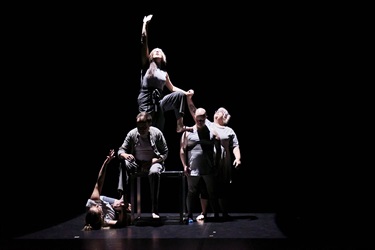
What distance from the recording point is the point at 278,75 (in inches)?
297

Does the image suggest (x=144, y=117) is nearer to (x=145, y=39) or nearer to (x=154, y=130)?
(x=154, y=130)

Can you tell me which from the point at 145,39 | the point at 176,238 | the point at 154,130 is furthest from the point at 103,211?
the point at 145,39

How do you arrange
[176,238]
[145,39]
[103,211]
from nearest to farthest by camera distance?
[176,238] → [103,211] → [145,39]

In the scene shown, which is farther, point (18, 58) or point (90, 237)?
point (18, 58)

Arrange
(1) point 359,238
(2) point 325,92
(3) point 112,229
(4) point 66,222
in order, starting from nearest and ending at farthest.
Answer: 1. (1) point 359,238
2. (3) point 112,229
3. (4) point 66,222
4. (2) point 325,92

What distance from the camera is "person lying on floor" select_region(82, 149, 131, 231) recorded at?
5.75m

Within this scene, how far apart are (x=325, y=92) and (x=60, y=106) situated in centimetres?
323

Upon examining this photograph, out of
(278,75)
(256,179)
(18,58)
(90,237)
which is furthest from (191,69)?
(90,237)

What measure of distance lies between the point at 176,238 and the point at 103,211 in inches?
44.7

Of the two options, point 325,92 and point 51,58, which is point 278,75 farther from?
point 51,58

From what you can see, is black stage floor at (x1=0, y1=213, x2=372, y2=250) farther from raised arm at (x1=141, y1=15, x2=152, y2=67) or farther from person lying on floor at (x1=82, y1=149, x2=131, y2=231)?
raised arm at (x1=141, y1=15, x2=152, y2=67)

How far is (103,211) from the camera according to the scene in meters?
6.03

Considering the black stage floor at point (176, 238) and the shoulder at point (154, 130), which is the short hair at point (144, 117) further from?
the black stage floor at point (176, 238)

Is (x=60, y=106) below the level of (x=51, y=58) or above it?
below
